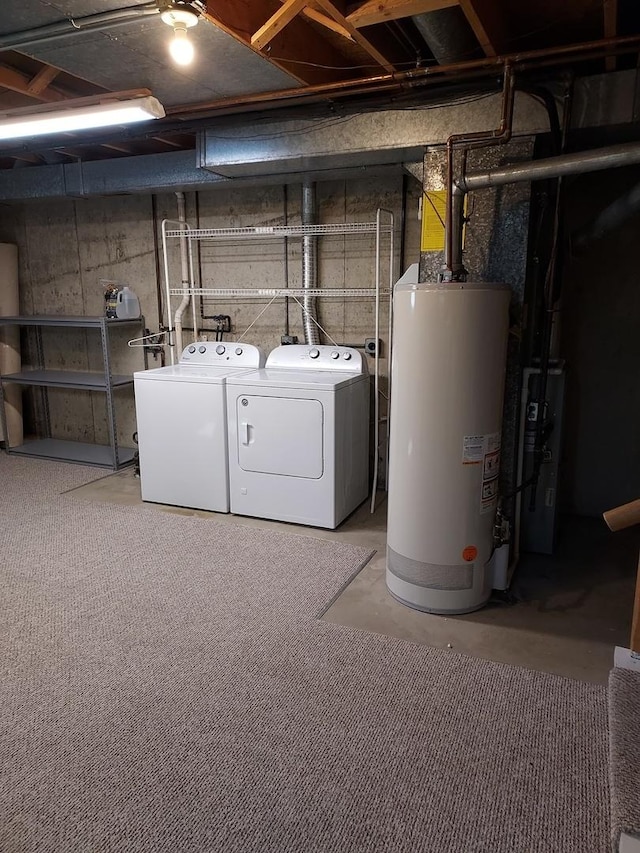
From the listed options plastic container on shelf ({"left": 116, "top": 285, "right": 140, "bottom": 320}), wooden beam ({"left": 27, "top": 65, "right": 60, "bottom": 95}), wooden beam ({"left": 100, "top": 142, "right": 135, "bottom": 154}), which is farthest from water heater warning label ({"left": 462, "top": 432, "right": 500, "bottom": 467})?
plastic container on shelf ({"left": 116, "top": 285, "right": 140, "bottom": 320})

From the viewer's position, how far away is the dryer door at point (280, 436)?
3533 mm

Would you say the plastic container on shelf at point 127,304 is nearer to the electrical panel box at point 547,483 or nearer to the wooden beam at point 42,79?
the wooden beam at point 42,79

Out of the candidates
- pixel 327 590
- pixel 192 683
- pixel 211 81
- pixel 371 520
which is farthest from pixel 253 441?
pixel 211 81

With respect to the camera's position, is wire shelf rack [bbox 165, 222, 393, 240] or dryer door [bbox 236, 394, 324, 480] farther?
wire shelf rack [bbox 165, 222, 393, 240]

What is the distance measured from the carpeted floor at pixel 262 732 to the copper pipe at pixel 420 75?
2489 millimetres

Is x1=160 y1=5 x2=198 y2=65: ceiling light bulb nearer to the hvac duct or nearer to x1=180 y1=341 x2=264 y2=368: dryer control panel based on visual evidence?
x1=180 y1=341 x2=264 y2=368: dryer control panel

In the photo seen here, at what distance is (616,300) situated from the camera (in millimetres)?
3777

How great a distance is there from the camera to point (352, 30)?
7.59 feet

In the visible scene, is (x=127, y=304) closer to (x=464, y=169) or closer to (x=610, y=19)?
(x=464, y=169)

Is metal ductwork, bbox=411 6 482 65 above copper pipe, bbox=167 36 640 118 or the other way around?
above

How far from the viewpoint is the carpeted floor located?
161cm

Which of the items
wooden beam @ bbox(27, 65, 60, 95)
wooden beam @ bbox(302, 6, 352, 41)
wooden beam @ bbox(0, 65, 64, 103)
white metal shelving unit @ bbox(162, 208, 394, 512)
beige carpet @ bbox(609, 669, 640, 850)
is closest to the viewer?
beige carpet @ bbox(609, 669, 640, 850)

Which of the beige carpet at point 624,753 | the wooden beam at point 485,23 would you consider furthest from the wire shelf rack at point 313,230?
the beige carpet at point 624,753

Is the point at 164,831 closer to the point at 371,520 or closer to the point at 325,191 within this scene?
the point at 371,520
